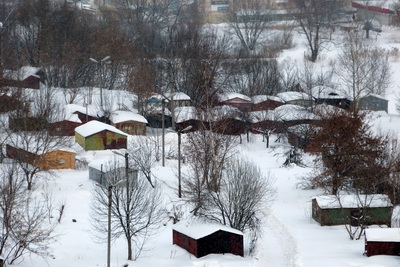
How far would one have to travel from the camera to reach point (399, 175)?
79.3 feet

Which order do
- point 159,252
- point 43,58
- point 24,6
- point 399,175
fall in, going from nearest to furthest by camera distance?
point 159,252 → point 399,175 → point 43,58 → point 24,6

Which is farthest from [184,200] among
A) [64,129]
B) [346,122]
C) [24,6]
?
[24,6]

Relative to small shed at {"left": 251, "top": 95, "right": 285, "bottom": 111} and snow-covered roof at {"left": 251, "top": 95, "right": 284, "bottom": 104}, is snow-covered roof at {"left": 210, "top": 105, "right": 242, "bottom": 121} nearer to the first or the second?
small shed at {"left": 251, "top": 95, "right": 285, "bottom": 111}

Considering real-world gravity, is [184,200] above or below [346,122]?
below

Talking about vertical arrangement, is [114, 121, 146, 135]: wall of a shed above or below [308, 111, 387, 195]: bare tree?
below

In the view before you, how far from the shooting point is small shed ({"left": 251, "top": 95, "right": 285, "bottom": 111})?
132ft

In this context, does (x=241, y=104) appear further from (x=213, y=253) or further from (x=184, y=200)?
(x=213, y=253)

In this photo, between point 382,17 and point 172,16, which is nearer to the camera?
point 382,17

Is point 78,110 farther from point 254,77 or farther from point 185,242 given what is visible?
point 185,242

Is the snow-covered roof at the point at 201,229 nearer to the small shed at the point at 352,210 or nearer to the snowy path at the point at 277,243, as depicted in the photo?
the snowy path at the point at 277,243

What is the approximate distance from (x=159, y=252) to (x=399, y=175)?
27.3 feet

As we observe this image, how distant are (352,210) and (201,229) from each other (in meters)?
5.61

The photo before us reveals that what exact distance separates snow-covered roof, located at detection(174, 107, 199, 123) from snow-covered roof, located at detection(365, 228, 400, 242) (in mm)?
17463

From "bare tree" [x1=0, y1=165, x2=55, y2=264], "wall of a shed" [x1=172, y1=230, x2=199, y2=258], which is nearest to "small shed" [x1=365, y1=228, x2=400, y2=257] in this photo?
"wall of a shed" [x1=172, y1=230, x2=199, y2=258]
